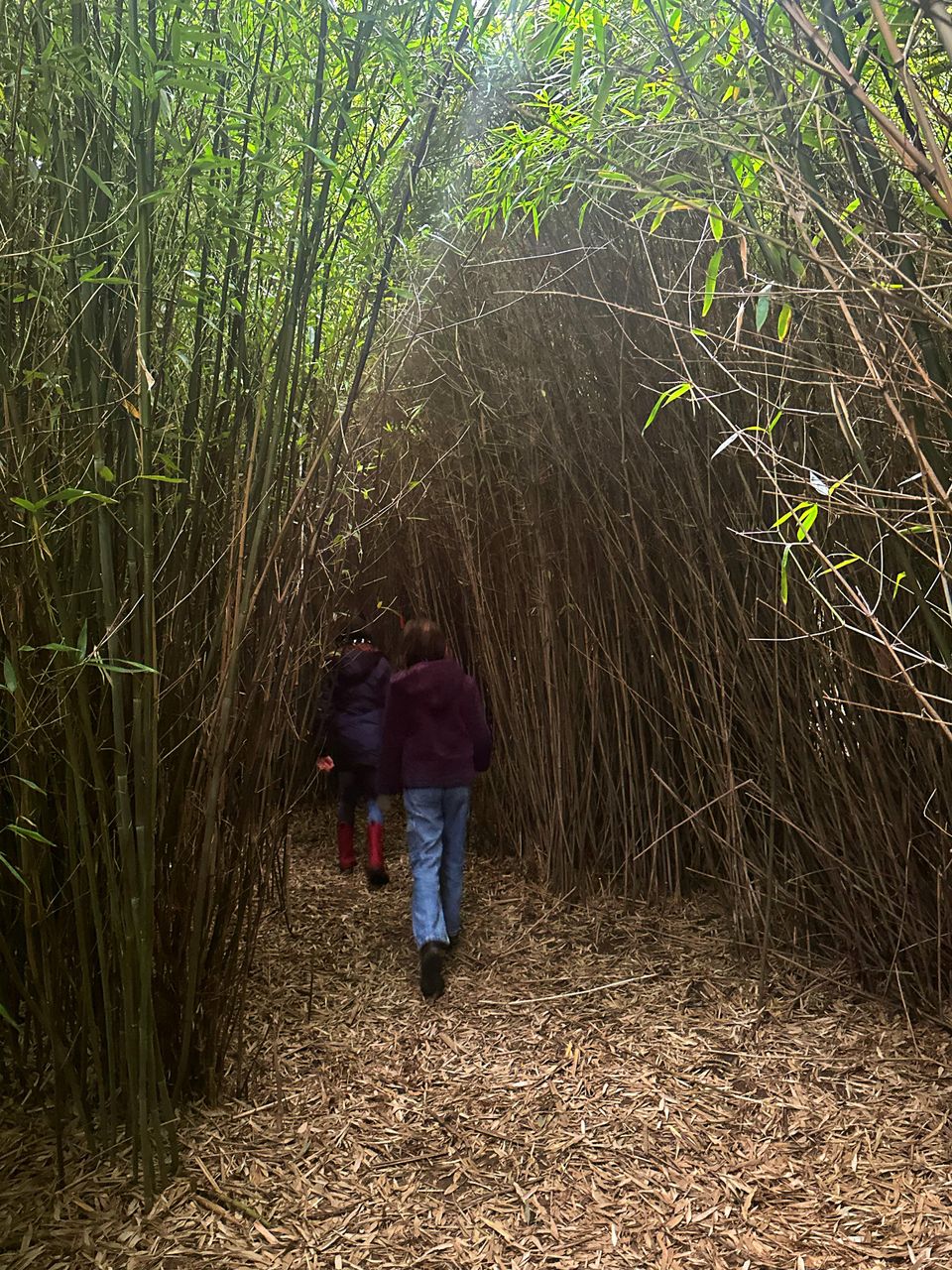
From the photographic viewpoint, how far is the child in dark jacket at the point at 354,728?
3.65 meters

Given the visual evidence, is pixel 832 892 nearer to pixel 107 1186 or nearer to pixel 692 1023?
pixel 692 1023

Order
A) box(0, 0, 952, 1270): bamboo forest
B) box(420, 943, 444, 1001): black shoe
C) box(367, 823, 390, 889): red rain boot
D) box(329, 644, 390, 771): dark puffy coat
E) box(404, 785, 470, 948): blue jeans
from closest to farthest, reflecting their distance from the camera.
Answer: box(0, 0, 952, 1270): bamboo forest → box(420, 943, 444, 1001): black shoe → box(404, 785, 470, 948): blue jeans → box(367, 823, 390, 889): red rain boot → box(329, 644, 390, 771): dark puffy coat

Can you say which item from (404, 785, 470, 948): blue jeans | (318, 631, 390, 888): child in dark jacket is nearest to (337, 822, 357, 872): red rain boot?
(318, 631, 390, 888): child in dark jacket

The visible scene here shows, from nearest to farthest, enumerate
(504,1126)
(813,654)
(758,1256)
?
(758,1256)
(504,1126)
(813,654)

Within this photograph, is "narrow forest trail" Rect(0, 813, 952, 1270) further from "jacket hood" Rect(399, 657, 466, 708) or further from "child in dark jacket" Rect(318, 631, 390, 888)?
"child in dark jacket" Rect(318, 631, 390, 888)

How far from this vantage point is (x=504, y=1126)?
1.95 m

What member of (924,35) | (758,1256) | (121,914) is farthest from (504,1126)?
(924,35)

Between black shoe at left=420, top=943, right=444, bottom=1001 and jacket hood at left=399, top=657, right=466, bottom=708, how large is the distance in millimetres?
745

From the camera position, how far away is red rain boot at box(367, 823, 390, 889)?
3.49 m

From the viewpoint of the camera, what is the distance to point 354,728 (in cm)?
365

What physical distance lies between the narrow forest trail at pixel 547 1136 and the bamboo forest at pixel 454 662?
0.04ft

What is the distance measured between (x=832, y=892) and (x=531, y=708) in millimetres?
1283

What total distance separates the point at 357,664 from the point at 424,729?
1.09 meters

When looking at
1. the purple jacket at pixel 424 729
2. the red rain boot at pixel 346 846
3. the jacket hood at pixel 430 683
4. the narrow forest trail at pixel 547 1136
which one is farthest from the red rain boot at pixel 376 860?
the jacket hood at pixel 430 683
